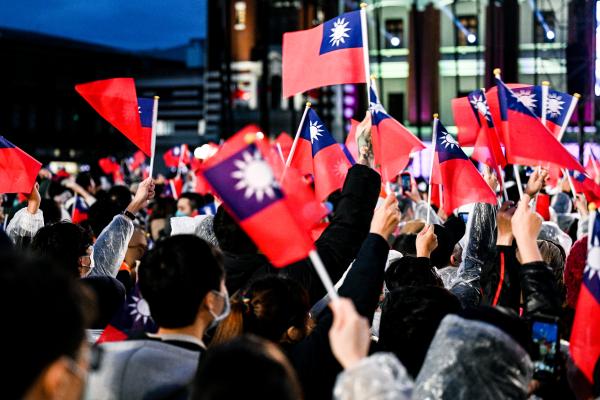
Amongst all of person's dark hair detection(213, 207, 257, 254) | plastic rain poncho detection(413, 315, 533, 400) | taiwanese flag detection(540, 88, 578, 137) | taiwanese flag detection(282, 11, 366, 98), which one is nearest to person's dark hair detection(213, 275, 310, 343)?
person's dark hair detection(213, 207, 257, 254)

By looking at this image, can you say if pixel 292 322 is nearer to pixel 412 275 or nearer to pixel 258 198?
pixel 258 198

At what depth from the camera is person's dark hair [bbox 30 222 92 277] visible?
388 cm

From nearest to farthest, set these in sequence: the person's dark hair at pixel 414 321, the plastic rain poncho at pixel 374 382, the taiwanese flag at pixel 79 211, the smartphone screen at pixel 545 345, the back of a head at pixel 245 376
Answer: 1. the back of a head at pixel 245 376
2. the plastic rain poncho at pixel 374 382
3. the smartphone screen at pixel 545 345
4. the person's dark hair at pixel 414 321
5. the taiwanese flag at pixel 79 211

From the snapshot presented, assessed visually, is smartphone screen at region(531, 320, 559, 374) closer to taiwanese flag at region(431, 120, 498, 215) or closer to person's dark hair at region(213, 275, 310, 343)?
person's dark hair at region(213, 275, 310, 343)

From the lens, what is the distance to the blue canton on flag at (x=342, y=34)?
5.09 m

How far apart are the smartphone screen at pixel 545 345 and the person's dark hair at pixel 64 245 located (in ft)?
7.51

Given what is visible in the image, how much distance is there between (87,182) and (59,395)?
10531 millimetres

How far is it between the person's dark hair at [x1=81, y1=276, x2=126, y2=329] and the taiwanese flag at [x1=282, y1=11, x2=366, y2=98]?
196cm

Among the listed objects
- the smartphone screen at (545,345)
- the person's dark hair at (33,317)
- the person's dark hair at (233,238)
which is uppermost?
the person's dark hair at (33,317)

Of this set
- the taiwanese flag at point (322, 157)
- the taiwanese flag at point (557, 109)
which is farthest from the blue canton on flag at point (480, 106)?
the taiwanese flag at point (322, 157)

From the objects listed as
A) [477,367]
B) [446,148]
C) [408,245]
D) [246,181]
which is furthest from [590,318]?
[446,148]

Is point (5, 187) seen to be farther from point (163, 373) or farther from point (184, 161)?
point (184, 161)

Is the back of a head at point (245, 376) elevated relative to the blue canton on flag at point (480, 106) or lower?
lower

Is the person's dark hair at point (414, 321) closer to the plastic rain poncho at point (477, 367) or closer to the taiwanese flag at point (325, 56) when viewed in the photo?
the plastic rain poncho at point (477, 367)
